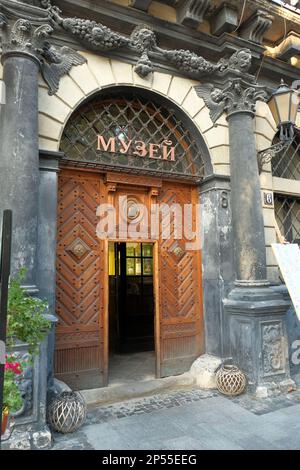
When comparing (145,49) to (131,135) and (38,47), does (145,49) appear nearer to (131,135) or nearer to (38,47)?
(131,135)

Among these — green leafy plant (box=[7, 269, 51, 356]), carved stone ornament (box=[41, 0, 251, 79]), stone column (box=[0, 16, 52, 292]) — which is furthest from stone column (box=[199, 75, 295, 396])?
green leafy plant (box=[7, 269, 51, 356])

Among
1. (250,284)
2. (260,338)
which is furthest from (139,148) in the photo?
(260,338)

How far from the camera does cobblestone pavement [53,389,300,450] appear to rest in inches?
138

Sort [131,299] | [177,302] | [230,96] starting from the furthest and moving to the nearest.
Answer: [131,299] < [230,96] < [177,302]

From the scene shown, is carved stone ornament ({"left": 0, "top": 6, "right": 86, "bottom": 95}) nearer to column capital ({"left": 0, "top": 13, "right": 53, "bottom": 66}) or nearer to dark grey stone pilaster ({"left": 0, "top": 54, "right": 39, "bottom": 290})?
column capital ({"left": 0, "top": 13, "right": 53, "bottom": 66})

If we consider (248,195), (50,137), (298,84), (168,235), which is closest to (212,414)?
(168,235)

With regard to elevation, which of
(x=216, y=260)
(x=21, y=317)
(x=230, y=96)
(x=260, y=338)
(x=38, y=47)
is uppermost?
(x=230, y=96)

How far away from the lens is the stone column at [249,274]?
16.6ft

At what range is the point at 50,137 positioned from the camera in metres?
4.65

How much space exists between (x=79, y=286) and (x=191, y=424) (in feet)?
8.02

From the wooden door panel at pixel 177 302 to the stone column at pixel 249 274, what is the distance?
26.9 inches

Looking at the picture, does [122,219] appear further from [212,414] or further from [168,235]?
[212,414]

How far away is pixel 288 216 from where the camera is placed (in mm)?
7195

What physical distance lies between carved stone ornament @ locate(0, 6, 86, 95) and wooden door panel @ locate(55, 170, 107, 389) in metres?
1.45
